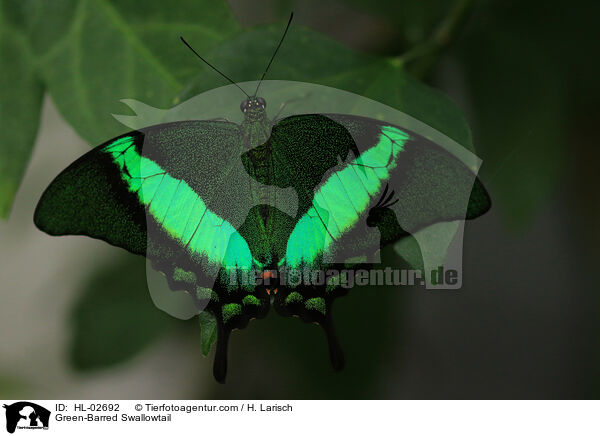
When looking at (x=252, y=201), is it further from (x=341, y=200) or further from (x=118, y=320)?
(x=118, y=320)

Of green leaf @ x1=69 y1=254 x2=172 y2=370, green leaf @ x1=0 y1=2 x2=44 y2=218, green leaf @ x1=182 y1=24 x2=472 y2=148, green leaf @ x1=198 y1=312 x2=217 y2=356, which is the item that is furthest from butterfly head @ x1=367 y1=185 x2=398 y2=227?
green leaf @ x1=69 y1=254 x2=172 y2=370

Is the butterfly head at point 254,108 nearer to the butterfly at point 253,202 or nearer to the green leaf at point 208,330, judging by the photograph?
the butterfly at point 253,202

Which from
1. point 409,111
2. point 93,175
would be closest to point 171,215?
point 93,175

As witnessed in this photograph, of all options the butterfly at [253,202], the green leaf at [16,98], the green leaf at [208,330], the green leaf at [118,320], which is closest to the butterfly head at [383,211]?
the butterfly at [253,202]
